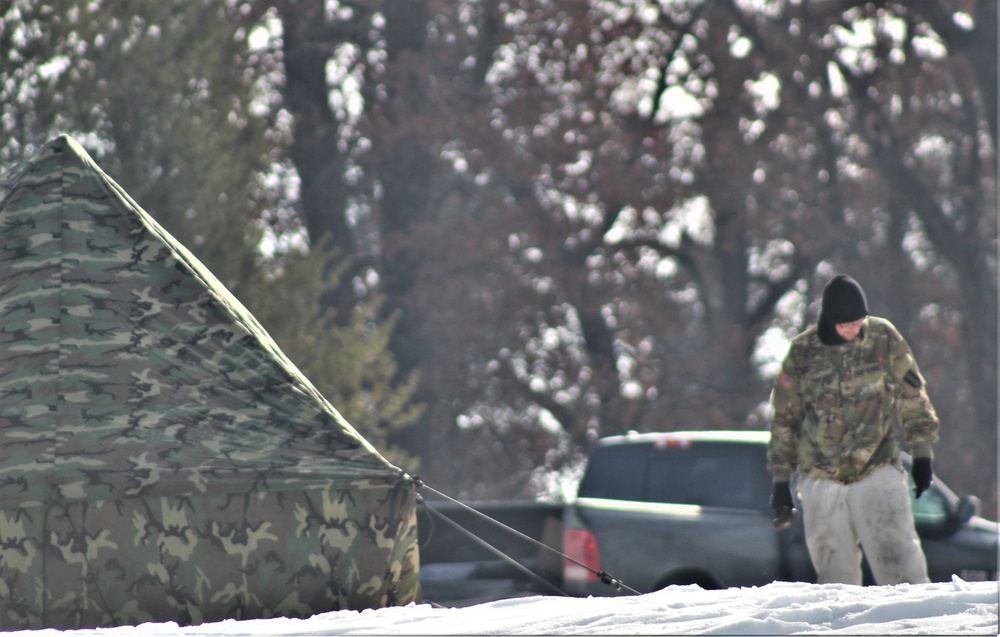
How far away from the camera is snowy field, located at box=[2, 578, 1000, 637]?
526 cm

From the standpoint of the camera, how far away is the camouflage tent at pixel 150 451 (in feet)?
20.6

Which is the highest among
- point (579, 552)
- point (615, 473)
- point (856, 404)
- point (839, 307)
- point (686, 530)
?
point (839, 307)

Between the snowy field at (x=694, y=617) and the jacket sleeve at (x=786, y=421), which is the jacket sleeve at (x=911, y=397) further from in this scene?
the snowy field at (x=694, y=617)

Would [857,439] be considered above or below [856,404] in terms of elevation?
below

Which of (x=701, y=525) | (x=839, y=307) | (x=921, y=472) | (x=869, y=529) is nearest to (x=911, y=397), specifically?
(x=921, y=472)

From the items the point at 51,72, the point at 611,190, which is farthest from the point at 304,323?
the point at 611,190

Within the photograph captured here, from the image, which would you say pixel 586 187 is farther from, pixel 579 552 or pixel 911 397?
pixel 911 397

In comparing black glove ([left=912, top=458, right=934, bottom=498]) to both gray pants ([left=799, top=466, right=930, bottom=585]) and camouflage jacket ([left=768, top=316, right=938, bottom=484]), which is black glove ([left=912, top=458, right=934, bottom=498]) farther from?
gray pants ([left=799, top=466, right=930, bottom=585])

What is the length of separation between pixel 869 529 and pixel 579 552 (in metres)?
2.61

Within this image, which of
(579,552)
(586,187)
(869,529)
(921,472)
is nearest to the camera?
(869,529)

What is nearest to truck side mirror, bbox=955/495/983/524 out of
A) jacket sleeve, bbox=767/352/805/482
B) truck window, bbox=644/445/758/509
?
truck window, bbox=644/445/758/509

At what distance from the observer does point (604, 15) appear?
82.7 feet

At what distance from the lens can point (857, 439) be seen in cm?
743

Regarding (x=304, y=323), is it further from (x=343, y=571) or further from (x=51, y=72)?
(x=343, y=571)
